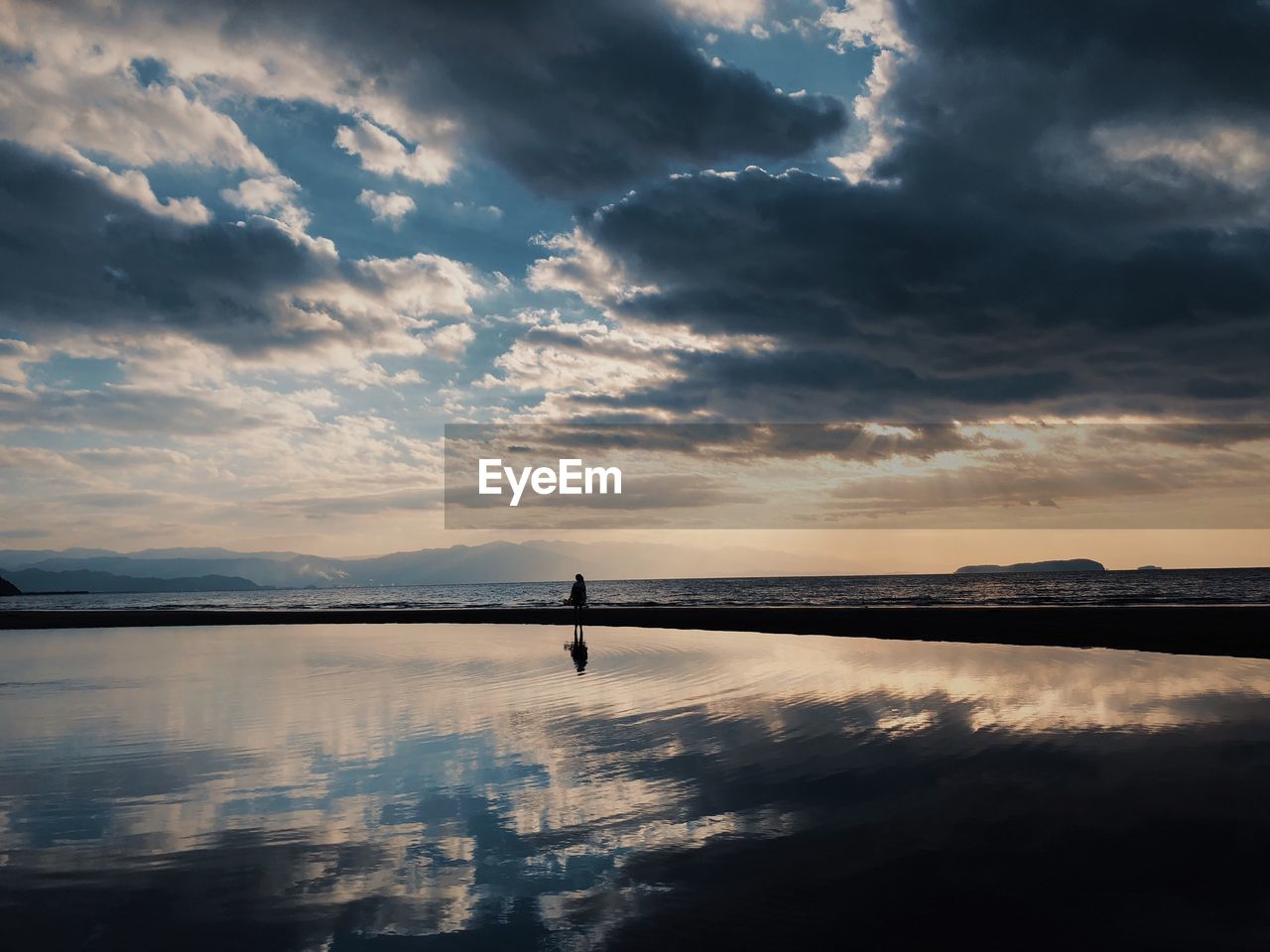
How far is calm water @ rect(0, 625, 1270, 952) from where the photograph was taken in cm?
575

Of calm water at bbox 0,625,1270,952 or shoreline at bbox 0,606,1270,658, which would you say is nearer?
calm water at bbox 0,625,1270,952

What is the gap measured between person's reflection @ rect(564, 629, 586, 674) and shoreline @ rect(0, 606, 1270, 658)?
8.71 m

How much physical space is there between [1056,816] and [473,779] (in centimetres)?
630

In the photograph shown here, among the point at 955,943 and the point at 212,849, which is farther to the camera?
the point at 212,849

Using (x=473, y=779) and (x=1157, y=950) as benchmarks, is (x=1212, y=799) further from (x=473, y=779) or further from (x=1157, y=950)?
(x=473, y=779)

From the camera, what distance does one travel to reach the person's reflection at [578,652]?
22817mm

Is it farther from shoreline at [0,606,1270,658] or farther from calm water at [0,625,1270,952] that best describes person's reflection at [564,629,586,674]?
shoreline at [0,606,1270,658]

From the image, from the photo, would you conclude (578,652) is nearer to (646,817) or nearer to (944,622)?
(944,622)

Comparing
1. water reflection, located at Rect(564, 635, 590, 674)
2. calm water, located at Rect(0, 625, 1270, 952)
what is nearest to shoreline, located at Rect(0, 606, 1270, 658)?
water reflection, located at Rect(564, 635, 590, 674)

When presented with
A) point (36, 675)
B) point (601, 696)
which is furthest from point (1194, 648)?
point (36, 675)

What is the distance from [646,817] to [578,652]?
19.1 metres

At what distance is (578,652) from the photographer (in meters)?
27.1

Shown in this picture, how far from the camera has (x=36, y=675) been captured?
23438 mm

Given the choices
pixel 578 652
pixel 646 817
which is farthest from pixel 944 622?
pixel 646 817
